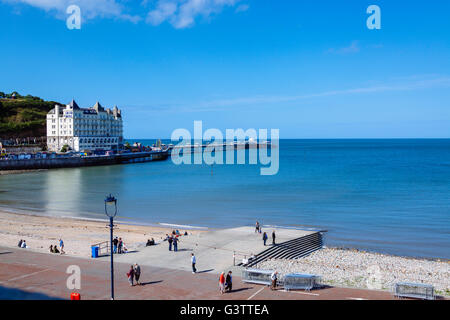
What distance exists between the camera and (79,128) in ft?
383

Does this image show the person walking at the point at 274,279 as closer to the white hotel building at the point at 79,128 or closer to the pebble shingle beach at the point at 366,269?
the pebble shingle beach at the point at 366,269

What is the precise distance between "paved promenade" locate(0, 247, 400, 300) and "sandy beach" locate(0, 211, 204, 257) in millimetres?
4199

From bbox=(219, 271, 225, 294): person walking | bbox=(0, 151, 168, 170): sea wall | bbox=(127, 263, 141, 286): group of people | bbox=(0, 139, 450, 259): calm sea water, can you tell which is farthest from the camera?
bbox=(0, 151, 168, 170): sea wall

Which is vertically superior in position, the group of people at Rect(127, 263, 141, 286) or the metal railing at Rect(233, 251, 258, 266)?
the group of people at Rect(127, 263, 141, 286)

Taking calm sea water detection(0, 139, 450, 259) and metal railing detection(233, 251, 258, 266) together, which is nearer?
metal railing detection(233, 251, 258, 266)

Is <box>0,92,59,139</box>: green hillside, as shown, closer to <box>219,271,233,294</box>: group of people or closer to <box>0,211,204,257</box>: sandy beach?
<box>0,211,204,257</box>: sandy beach

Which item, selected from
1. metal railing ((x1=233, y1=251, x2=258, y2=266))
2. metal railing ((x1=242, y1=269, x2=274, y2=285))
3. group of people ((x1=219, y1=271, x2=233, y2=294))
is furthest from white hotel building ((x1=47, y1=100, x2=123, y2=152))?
group of people ((x1=219, y1=271, x2=233, y2=294))

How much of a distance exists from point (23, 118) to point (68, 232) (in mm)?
137466

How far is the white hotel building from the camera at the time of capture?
11538cm

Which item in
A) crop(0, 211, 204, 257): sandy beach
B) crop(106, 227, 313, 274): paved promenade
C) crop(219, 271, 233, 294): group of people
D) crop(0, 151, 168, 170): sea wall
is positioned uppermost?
crop(0, 151, 168, 170): sea wall

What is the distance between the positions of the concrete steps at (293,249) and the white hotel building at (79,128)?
10151 cm

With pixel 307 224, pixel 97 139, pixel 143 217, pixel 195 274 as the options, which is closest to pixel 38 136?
pixel 97 139

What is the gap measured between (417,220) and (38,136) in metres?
133

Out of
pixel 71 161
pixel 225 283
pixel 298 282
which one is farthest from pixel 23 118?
pixel 298 282
